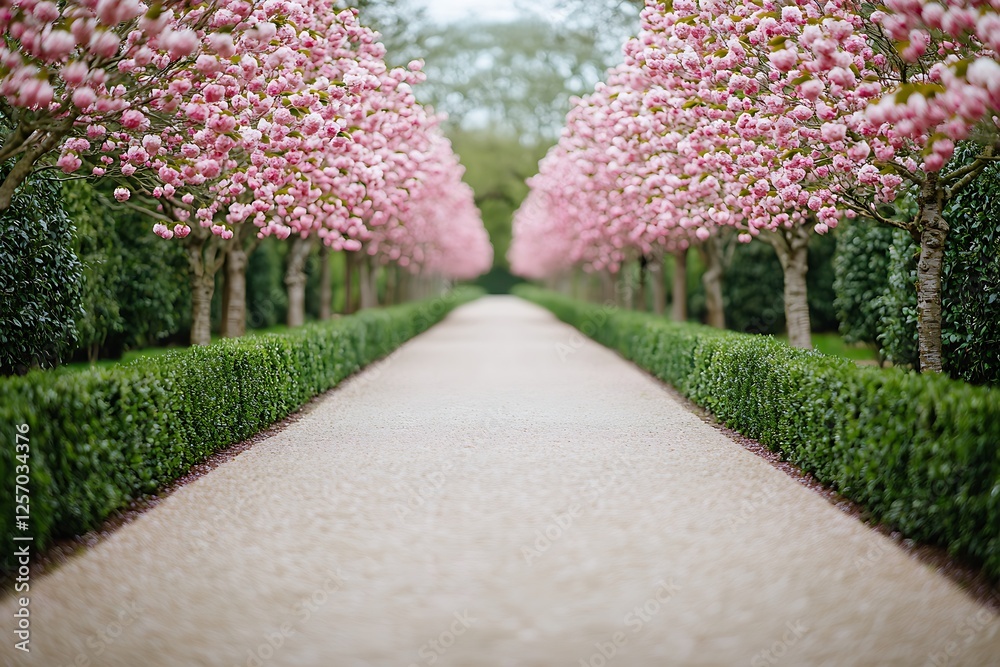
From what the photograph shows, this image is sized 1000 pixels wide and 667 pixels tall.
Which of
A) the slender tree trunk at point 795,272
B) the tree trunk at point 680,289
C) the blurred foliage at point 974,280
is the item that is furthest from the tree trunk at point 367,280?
the blurred foliage at point 974,280

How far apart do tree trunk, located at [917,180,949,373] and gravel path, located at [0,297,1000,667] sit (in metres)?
2.11

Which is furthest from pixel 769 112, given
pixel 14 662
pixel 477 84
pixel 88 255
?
pixel 477 84

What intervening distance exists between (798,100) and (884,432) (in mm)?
4007

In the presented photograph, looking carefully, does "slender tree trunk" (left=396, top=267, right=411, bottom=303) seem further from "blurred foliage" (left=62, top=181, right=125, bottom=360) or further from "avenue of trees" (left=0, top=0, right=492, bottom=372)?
"blurred foliage" (left=62, top=181, right=125, bottom=360)

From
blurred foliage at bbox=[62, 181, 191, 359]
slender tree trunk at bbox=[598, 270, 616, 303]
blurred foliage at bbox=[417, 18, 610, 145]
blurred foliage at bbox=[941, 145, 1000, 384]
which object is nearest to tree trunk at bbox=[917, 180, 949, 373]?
blurred foliage at bbox=[941, 145, 1000, 384]

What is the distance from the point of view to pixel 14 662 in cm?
441

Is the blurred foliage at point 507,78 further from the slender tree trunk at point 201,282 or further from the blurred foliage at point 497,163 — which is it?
the slender tree trunk at point 201,282

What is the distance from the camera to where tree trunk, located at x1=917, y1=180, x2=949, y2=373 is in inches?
349

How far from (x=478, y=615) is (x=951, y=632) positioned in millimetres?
2519

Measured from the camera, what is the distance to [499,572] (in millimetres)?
5562

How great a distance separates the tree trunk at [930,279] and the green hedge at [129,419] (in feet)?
23.5

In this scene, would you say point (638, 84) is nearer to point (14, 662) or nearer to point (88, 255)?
point (88, 255)

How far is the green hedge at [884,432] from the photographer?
5477 millimetres

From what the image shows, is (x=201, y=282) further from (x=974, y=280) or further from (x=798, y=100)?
(x=974, y=280)
